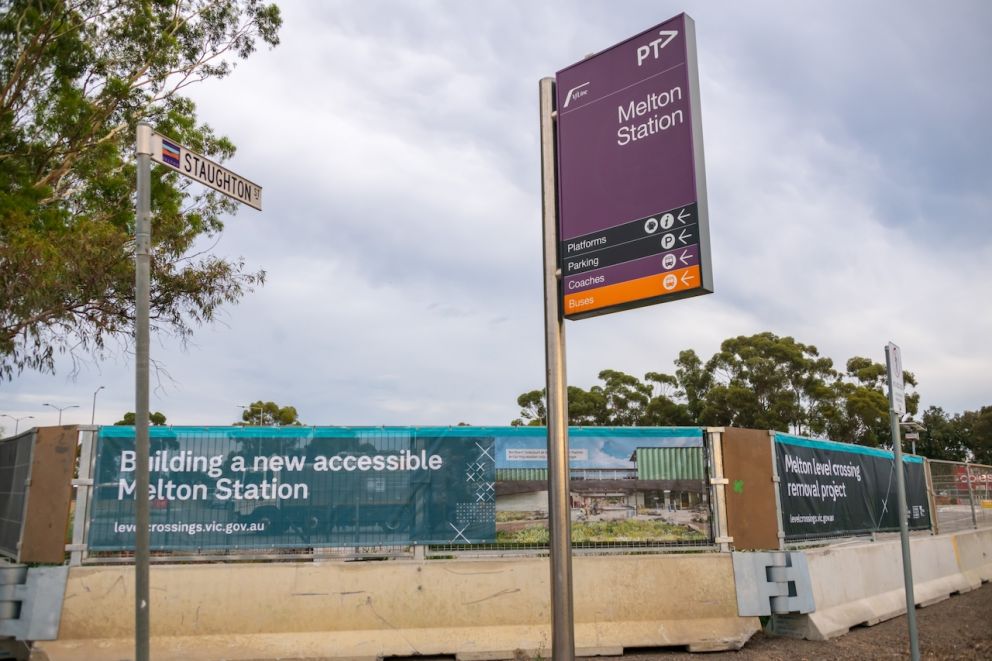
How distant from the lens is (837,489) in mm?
12117

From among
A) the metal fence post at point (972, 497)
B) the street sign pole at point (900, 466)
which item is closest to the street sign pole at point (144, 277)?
the street sign pole at point (900, 466)

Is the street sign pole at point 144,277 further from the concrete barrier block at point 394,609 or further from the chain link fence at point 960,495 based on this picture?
the chain link fence at point 960,495

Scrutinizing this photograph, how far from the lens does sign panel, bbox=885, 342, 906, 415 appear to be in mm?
7367

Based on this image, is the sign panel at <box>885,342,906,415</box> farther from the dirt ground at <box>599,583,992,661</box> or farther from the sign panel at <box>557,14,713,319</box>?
the dirt ground at <box>599,583,992,661</box>

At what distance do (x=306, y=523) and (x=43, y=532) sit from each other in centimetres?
308

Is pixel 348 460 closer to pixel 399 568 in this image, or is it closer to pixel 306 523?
pixel 306 523

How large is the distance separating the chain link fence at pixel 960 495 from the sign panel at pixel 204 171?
620 inches

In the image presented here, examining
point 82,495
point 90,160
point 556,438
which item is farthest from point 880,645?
point 90,160

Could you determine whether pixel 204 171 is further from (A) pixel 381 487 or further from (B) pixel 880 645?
(B) pixel 880 645

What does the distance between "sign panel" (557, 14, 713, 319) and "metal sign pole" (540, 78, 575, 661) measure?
0.10 meters

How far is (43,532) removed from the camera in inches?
350

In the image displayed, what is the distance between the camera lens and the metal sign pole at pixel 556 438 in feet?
18.6

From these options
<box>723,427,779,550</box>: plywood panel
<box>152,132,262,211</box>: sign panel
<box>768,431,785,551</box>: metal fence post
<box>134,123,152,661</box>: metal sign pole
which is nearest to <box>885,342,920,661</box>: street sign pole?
<box>723,427,779,550</box>: plywood panel

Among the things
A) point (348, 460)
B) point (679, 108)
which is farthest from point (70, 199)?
point (679, 108)
